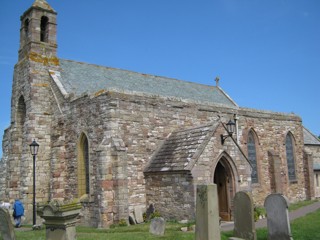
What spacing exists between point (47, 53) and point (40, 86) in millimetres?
2311

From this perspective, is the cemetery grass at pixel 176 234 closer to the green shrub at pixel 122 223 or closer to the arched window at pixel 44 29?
the green shrub at pixel 122 223

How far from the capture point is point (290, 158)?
2591 centimetres

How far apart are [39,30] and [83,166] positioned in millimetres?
9169

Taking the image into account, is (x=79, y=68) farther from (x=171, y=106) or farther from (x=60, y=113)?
(x=171, y=106)

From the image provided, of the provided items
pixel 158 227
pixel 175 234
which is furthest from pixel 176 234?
pixel 158 227

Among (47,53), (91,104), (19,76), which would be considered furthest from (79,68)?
(91,104)

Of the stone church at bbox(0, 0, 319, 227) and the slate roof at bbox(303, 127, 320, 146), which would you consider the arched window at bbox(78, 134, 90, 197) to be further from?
the slate roof at bbox(303, 127, 320, 146)

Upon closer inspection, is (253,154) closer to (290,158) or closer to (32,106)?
(290,158)

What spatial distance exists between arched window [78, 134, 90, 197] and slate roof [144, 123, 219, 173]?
3.25 meters

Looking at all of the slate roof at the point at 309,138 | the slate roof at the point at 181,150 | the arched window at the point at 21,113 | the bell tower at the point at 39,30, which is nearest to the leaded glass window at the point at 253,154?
the slate roof at the point at 181,150

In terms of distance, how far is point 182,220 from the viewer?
1449 cm

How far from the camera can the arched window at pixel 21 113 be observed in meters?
21.0

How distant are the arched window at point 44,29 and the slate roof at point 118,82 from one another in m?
1.68

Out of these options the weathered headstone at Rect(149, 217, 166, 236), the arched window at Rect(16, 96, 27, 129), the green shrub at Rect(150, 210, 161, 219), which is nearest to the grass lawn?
the weathered headstone at Rect(149, 217, 166, 236)
